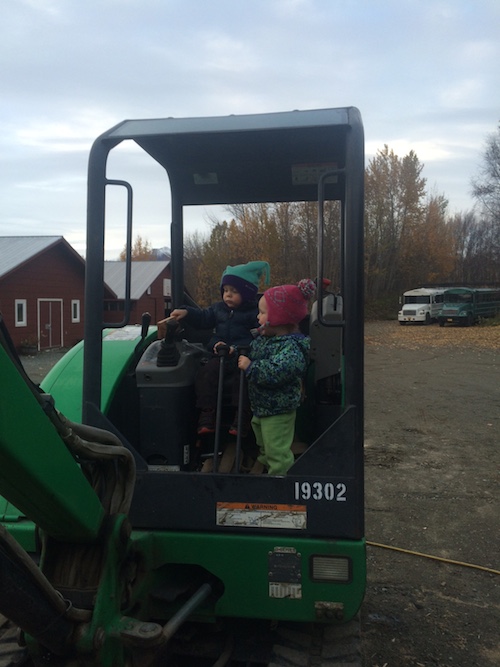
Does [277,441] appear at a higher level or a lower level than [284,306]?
lower

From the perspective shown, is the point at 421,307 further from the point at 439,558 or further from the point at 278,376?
the point at 278,376

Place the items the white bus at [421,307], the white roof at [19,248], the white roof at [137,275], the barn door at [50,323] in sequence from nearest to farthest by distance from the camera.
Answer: the white roof at [19,248], the barn door at [50,323], the white roof at [137,275], the white bus at [421,307]

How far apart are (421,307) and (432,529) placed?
34420 mm

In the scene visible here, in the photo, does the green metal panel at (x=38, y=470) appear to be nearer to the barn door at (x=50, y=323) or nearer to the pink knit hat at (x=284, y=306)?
the pink knit hat at (x=284, y=306)

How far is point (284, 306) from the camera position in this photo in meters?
2.96

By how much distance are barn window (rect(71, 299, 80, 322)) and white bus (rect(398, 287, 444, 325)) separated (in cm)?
1982

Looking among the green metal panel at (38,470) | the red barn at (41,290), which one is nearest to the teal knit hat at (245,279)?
the green metal panel at (38,470)

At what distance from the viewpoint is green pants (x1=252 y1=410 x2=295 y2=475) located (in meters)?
2.85

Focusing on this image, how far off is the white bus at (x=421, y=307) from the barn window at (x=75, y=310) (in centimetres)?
1982

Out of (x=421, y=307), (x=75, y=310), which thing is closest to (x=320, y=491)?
(x=75, y=310)

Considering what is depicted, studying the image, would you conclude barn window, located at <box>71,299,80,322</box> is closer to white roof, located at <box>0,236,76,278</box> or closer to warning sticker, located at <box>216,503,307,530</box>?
white roof, located at <box>0,236,76,278</box>

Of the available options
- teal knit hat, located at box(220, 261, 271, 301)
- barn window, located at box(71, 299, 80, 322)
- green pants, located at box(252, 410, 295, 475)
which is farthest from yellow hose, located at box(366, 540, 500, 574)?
barn window, located at box(71, 299, 80, 322)

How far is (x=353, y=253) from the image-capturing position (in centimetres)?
262

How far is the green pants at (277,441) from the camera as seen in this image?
285 cm
